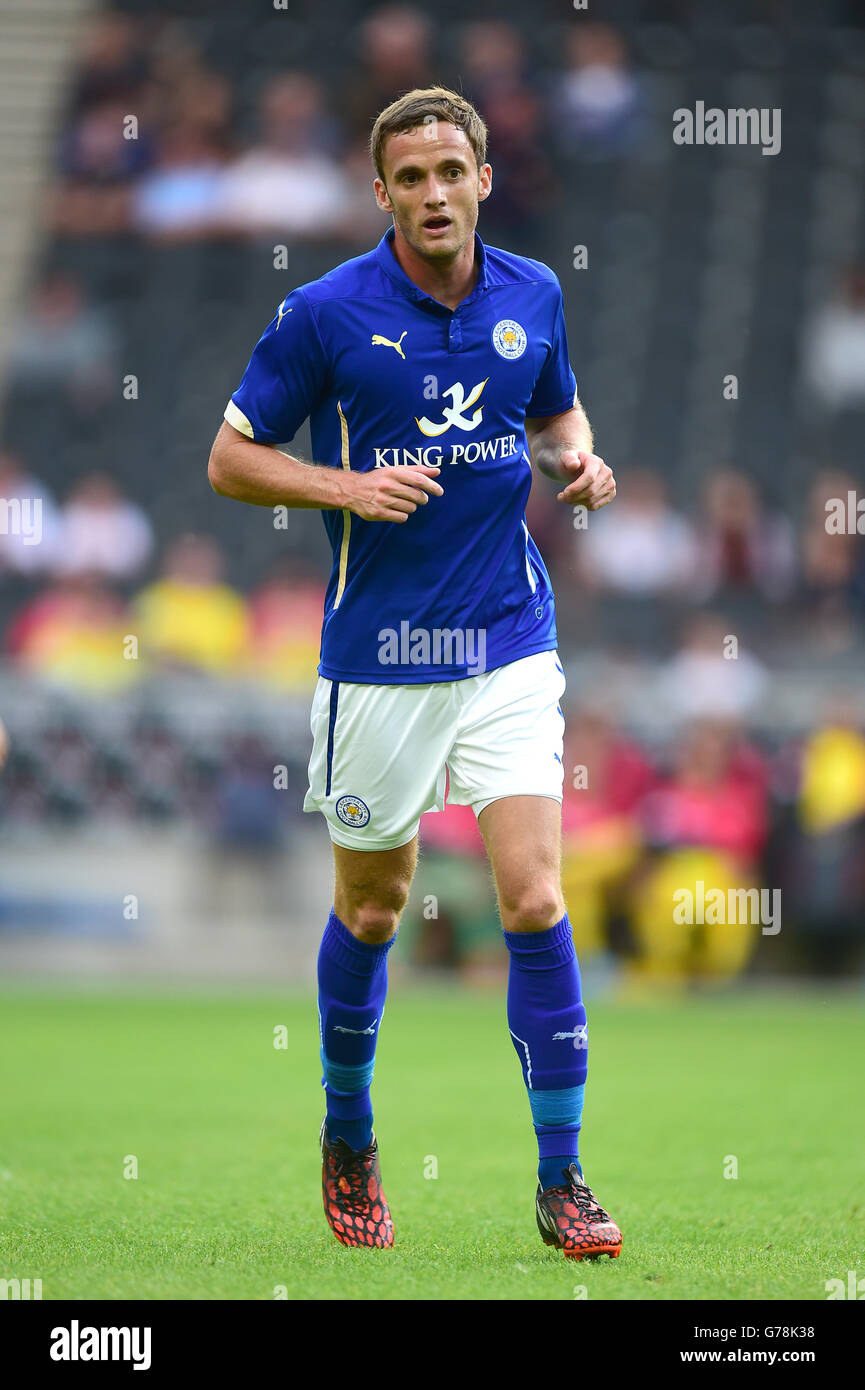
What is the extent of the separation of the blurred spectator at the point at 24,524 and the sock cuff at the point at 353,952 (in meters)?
9.51

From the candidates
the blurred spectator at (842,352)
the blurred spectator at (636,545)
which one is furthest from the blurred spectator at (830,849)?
the blurred spectator at (842,352)

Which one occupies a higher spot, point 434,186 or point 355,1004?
point 434,186

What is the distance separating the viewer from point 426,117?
4.54 metres

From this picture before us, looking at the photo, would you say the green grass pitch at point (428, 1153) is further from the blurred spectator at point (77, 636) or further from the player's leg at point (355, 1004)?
the blurred spectator at point (77, 636)

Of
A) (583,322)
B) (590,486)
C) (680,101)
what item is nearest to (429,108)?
(590,486)

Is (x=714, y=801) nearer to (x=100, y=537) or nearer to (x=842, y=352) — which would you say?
(x=100, y=537)

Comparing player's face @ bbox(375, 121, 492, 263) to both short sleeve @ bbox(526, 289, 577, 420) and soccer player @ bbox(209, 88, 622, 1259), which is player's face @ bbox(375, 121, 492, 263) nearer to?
soccer player @ bbox(209, 88, 622, 1259)

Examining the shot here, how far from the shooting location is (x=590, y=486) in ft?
14.9

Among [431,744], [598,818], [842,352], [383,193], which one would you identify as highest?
[842,352]

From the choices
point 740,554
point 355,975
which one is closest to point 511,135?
point 740,554

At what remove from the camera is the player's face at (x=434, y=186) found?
4.51m

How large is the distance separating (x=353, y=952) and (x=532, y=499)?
28.1 feet

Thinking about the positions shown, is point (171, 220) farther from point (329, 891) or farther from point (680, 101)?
point (329, 891)

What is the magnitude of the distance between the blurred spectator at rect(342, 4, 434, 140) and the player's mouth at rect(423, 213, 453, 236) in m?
12.1
